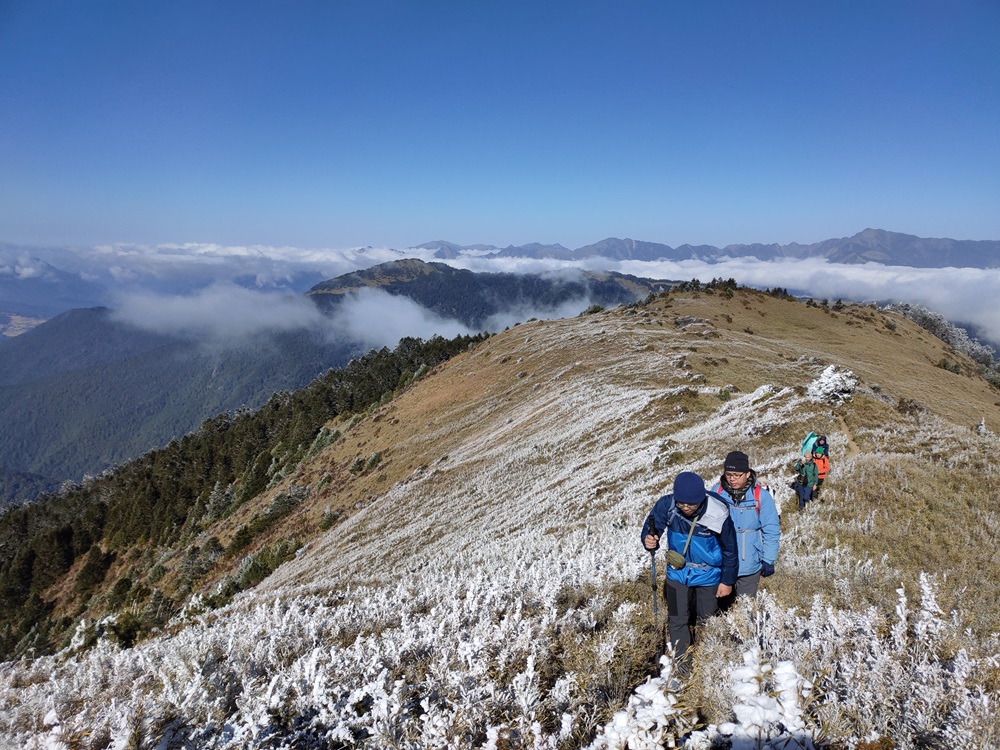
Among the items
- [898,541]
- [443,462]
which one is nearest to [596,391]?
[443,462]

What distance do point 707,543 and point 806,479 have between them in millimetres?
7044

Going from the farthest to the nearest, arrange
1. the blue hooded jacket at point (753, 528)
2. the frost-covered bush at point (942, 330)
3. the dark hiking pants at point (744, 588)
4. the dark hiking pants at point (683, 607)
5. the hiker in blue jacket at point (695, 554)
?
the frost-covered bush at point (942, 330) → the dark hiking pants at point (744, 588) → the blue hooded jacket at point (753, 528) → the dark hiking pants at point (683, 607) → the hiker in blue jacket at point (695, 554)

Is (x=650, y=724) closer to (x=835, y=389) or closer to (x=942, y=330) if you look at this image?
(x=835, y=389)

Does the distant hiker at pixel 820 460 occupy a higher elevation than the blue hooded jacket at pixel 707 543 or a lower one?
lower

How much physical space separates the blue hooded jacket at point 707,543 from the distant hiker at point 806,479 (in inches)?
252

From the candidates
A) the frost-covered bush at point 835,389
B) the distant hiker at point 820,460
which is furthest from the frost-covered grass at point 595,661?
the frost-covered bush at point 835,389

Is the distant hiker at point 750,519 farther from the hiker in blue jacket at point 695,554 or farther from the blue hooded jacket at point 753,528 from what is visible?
the hiker in blue jacket at point 695,554

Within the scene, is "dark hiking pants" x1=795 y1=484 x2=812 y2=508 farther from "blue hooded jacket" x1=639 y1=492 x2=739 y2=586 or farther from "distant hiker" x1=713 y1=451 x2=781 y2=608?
"blue hooded jacket" x1=639 y1=492 x2=739 y2=586

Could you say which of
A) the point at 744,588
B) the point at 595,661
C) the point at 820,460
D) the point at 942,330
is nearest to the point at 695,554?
the point at 744,588

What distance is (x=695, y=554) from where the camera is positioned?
223 inches

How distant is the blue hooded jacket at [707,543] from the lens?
5535mm

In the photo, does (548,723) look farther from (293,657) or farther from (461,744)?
(293,657)

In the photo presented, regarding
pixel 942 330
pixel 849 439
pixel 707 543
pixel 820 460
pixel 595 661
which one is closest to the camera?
pixel 595 661

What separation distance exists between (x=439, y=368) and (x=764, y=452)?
2227 inches
